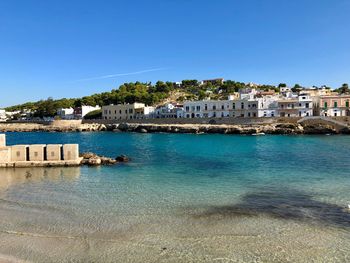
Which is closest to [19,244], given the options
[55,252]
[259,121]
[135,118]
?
[55,252]

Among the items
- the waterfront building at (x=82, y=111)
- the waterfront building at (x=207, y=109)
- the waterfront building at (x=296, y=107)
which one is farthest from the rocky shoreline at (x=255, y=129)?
the waterfront building at (x=82, y=111)

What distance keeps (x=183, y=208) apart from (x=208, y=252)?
165 inches

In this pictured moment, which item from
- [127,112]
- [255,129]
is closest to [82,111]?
[127,112]

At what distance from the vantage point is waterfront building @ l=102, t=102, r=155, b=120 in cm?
9694

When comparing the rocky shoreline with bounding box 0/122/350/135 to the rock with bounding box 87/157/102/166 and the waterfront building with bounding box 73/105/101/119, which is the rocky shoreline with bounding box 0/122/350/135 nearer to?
the waterfront building with bounding box 73/105/101/119

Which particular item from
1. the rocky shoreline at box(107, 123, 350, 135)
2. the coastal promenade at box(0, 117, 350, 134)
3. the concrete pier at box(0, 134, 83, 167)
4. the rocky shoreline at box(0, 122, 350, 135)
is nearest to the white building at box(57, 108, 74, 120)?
the coastal promenade at box(0, 117, 350, 134)

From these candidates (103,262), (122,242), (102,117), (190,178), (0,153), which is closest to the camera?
(103,262)

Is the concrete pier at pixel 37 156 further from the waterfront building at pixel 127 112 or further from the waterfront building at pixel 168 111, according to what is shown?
the waterfront building at pixel 127 112

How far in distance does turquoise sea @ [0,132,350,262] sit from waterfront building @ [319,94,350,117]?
5385 cm

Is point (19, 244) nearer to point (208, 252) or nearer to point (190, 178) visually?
point (208, 252)

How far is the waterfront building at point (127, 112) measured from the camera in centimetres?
9694

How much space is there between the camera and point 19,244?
1041 centimetres

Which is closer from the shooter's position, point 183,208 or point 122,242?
point 122,242

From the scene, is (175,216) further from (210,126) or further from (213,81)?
(213,81)
